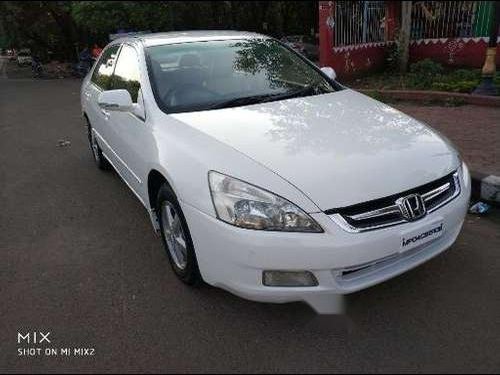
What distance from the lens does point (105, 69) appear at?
5.17 meters

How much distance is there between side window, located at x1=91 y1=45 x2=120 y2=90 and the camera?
490 centimetres

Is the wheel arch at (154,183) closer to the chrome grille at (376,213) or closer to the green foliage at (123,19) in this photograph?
the chrome grille at (376,213)

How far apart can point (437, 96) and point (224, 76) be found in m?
5.45

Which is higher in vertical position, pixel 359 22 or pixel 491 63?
pixel 359 22

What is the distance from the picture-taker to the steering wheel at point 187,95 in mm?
3564

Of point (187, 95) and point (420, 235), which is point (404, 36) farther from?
point (420, 235)

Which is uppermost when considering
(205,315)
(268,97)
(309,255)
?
(268,97)

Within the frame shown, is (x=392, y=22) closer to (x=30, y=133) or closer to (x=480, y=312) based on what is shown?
(x=30, y=133)

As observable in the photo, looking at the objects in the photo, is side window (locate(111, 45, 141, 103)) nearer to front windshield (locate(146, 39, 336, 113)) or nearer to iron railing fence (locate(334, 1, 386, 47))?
front windshield (locate(146, 39, 336, 113))

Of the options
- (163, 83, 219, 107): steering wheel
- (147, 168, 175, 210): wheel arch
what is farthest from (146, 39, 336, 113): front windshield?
(147, 168, 175, 210): wheel arch

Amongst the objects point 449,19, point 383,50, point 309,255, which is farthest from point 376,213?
point 383,50

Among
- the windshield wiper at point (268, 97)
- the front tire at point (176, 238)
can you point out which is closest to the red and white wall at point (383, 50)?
the windshield wiper at point (268, 97)

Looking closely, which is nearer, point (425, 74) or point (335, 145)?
point (335, 145)

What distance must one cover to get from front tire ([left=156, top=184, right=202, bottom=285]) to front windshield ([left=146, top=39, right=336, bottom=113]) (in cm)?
69
